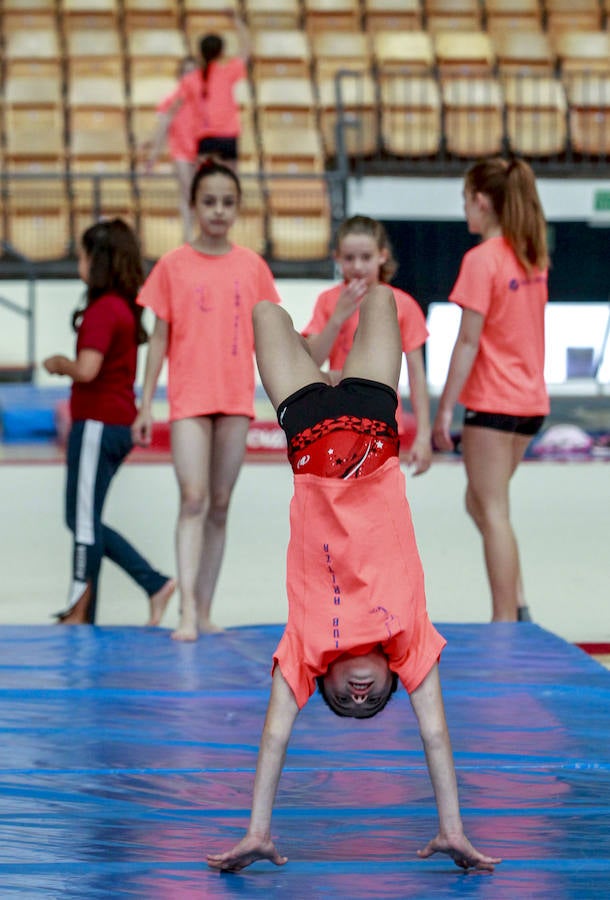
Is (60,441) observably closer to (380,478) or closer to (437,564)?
(437,564)

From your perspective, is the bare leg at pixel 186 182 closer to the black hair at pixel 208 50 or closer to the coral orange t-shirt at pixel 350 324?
the black hair at pixel 208 50

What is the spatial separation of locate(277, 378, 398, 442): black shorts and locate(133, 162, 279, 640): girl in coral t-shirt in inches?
57.1

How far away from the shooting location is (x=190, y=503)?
13.1ft

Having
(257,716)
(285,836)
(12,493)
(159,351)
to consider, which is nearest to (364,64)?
(12,493)

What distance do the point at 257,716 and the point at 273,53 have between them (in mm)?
8985

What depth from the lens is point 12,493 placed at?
18.2 feet

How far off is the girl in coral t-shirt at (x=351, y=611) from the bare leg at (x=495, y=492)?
1726 mm

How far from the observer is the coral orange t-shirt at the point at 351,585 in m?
2.28

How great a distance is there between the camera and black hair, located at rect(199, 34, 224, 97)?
845 cm

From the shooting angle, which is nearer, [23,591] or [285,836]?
[285,836]

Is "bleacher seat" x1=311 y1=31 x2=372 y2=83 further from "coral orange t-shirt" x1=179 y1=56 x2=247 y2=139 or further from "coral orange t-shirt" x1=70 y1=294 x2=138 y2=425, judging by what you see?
"coral orange t-shirt" x1=70 y1=294 x2=138 y2=425

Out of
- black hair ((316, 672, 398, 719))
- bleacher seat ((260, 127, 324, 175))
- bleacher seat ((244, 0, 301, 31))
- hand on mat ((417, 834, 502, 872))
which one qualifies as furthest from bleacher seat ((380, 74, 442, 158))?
hand on mat ((417, 834, 502, 872))

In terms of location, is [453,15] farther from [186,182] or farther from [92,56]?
[186,182]

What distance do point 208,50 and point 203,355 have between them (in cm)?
504
